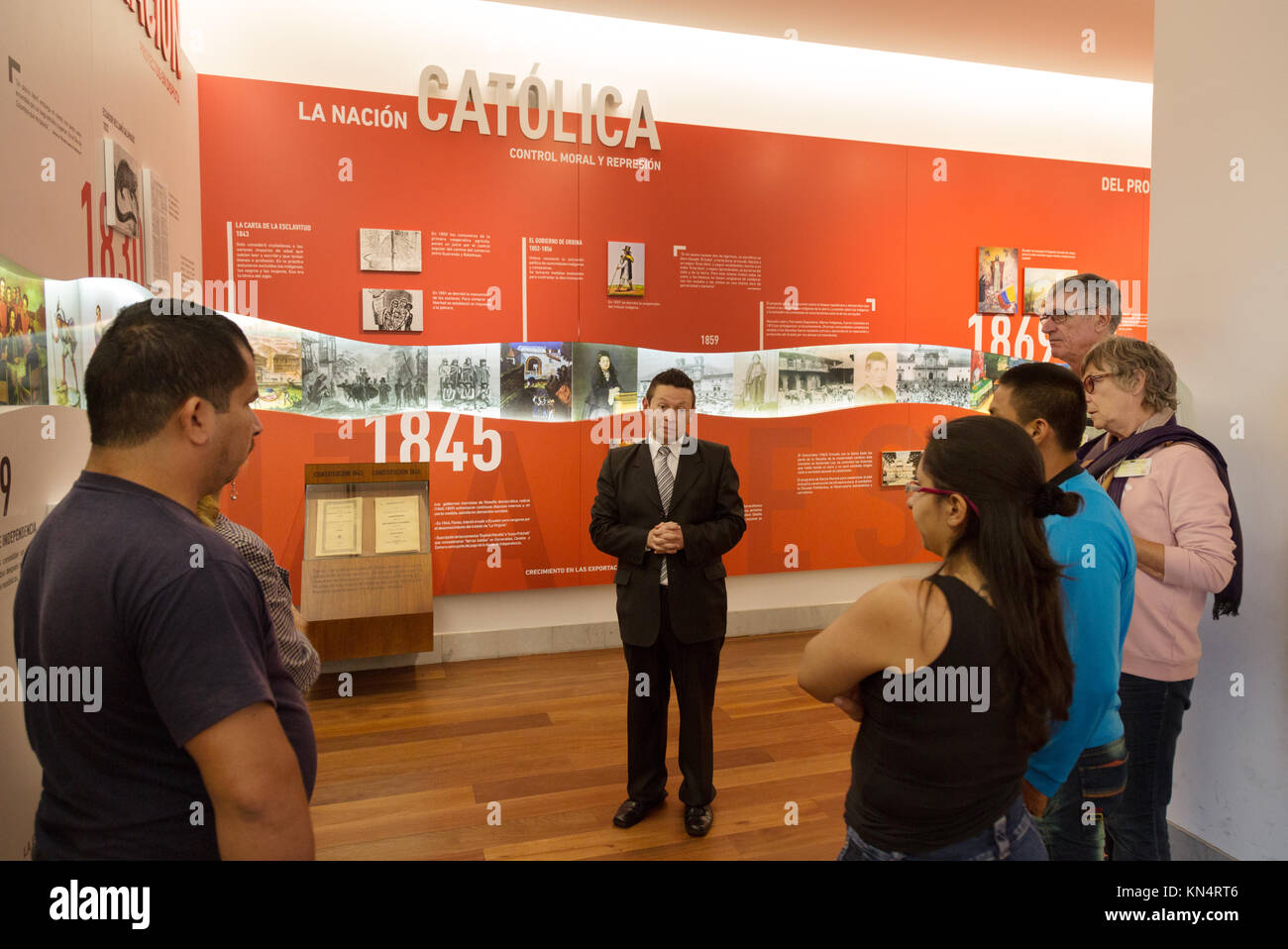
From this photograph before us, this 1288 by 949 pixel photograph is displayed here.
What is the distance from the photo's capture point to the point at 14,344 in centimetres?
207

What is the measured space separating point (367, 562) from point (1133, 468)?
4.18 metres

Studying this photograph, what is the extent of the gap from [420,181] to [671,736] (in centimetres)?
404

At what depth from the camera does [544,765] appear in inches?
147

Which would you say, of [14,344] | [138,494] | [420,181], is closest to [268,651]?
[138,494]

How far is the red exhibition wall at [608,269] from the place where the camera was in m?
4.89

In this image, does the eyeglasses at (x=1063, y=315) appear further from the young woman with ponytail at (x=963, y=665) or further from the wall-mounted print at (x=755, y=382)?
the wall-mounted print at (x=755, y=382)

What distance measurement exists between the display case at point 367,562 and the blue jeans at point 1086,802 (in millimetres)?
3828

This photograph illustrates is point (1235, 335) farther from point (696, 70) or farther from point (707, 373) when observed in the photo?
point (696, 70)

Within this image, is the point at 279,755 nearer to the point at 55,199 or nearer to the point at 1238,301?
the point at 55,199

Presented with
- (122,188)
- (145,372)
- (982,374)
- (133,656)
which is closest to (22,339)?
(122,188)

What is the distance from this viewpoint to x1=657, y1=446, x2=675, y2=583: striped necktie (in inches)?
129

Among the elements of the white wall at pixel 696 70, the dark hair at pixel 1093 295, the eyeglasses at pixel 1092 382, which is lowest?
the eyeglasses at pixel 1092 382

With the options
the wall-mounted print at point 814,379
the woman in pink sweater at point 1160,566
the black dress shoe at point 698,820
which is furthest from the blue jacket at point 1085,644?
the wall-mounted print at point 814,379

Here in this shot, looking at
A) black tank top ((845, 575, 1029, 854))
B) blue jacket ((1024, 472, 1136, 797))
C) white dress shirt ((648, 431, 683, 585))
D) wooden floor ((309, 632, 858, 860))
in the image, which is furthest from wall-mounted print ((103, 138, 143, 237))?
blue jacket ((1024, 472, 1136, 797))
